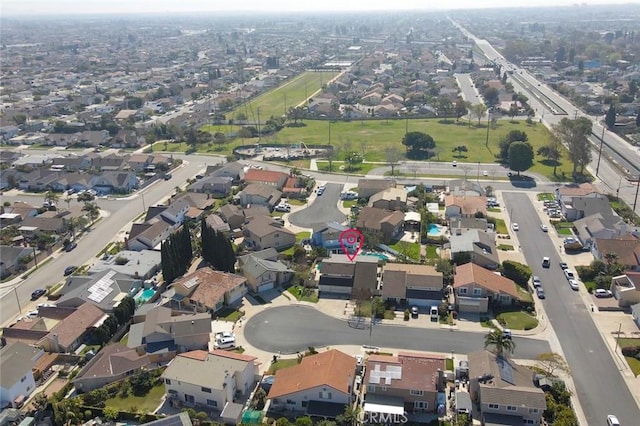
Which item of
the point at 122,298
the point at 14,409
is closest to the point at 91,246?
the point at 122,298

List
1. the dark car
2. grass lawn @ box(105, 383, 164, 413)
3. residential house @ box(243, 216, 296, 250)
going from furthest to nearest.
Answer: residential house @ box(243, 216, 296, 250)
the dark car
grass lawn @ box(105, 383, 164, 413)

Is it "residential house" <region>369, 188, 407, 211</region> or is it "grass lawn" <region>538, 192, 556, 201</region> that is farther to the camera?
"grass lawn" <region>538, 192, 556, 201</region>

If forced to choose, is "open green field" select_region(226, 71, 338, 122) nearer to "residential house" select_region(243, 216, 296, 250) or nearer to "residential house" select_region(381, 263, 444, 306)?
"residential house" select_region(243, 216, 296, 250)

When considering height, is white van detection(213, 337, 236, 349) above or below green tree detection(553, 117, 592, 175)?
below

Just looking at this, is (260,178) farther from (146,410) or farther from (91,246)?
(146,410)

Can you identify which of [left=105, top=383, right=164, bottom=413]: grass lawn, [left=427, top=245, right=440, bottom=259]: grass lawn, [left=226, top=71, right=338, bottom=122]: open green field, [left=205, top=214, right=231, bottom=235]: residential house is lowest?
[left=105, top=383, right=164, bottom=413]: grass lawn
